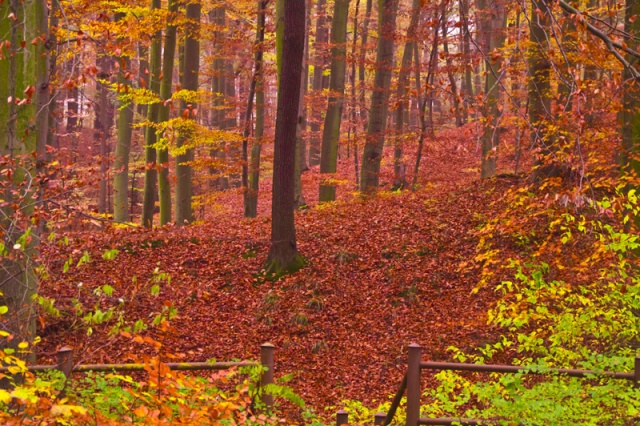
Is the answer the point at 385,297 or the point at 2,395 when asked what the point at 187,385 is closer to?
the point at 2,395

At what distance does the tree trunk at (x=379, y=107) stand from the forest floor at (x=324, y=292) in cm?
222

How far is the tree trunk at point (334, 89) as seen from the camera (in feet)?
63.8

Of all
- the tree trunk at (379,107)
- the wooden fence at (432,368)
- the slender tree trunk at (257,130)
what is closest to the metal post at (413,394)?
the wooden fence at (432,368)

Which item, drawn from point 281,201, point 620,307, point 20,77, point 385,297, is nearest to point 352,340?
point 385,297

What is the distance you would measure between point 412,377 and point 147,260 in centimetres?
840

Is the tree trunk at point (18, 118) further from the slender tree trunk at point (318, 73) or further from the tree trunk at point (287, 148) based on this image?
the slender tree trunk at point (318, 73)

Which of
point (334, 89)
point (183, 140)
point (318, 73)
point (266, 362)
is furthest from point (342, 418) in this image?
point (318, 73)

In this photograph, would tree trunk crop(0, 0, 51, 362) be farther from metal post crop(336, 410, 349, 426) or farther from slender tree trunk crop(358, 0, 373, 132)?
slender tree trunk crop(358, 0, 373, 132)

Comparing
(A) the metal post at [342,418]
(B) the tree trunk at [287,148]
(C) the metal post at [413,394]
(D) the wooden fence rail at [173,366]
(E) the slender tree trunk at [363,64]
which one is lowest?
(A) the metal post at [342,418]

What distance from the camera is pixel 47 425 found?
3900mm

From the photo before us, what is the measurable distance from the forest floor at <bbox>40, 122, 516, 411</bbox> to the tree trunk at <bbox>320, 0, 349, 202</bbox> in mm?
4763

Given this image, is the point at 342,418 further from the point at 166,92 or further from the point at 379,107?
the point at 166,92

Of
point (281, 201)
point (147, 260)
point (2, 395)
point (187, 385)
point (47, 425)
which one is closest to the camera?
point (2, 395)

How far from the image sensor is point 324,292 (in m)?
11.6
